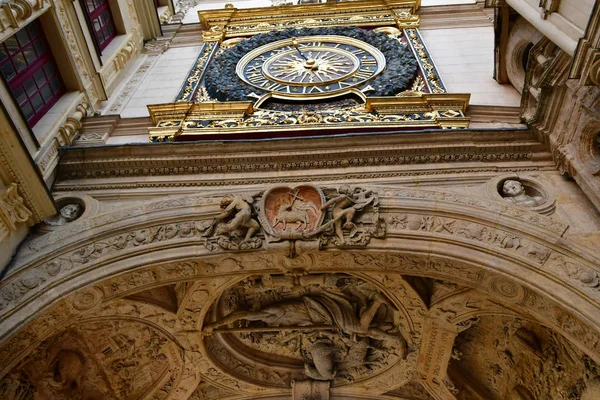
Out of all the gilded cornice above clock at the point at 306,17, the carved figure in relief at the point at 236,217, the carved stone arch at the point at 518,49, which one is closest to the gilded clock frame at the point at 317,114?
A: the carved stone arch at the point at 518,49

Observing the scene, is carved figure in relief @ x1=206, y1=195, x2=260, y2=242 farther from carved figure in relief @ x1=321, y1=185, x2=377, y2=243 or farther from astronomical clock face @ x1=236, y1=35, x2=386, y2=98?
astronomical clock face @ x1=236, y1=35, x2=386, y2=98

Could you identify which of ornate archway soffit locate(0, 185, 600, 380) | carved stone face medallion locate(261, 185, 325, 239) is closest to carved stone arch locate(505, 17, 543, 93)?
ornate archway soffit locate(0, 185, 600, 380)

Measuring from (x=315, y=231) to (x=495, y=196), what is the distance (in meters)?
2.21

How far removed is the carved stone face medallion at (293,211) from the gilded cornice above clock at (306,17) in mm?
6320

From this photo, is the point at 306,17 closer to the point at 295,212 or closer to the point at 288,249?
the point at 295,212

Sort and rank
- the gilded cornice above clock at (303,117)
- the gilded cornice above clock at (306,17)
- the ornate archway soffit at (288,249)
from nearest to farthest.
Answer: the ornate archway soffit at (288,249) → the gilded cornice above clock at (303,117) → the gilded cornice above clock at (306,17)

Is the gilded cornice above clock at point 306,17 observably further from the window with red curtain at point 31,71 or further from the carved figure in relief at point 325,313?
the carved figure in relief at point 325,313

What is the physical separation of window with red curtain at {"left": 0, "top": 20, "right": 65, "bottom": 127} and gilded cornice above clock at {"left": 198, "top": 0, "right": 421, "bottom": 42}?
13.3 feet

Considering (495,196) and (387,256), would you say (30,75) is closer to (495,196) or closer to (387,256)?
(387,256)

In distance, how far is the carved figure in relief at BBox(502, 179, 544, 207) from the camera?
616 centimetres

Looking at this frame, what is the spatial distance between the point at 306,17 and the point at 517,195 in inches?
289

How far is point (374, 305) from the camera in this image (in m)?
7.18

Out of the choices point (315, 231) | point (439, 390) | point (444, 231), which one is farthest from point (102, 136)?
point (439, 390)

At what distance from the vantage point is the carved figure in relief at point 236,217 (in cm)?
608
